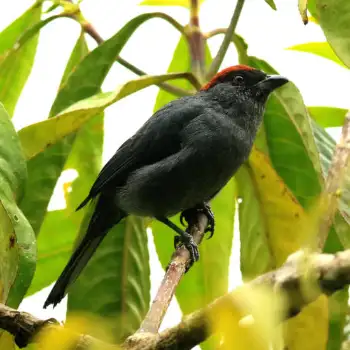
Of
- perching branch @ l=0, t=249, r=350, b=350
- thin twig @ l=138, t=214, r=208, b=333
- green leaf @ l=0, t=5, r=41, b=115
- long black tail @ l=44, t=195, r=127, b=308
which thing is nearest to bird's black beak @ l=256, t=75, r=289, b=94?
thin twig @ l=138, t=214, r=208, b=333

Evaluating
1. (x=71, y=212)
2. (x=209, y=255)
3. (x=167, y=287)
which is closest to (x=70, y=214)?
(x=71, y=212)

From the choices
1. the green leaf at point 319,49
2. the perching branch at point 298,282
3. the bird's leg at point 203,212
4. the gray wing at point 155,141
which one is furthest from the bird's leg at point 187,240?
the perching branch at point 298,282

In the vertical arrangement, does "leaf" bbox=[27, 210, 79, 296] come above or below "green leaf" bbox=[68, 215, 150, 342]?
above

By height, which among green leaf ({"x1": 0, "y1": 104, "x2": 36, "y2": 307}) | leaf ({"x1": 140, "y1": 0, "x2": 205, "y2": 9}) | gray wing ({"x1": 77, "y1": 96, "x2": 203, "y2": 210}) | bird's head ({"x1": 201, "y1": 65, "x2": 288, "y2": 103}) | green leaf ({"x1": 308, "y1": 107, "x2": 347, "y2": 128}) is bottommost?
green leaf ({"x1": 0, "y1": 104, "x2": 36, "y2": 307})

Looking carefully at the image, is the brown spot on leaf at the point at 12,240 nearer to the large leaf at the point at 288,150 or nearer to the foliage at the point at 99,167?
the foliage at the point at 99,167

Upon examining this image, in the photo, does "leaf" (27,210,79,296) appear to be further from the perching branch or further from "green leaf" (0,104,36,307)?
the perching branch

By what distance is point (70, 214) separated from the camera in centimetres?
272

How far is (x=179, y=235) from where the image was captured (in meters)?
2.63

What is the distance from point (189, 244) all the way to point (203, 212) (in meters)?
0.48

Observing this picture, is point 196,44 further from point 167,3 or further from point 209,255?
point 209,255

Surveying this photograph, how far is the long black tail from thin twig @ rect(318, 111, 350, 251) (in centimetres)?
152

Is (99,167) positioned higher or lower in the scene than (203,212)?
higher

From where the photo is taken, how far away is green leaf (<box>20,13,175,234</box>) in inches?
82.6

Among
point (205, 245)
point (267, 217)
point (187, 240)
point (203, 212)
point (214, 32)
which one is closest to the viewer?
point (267, 217)
